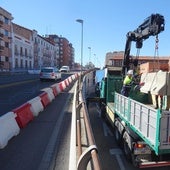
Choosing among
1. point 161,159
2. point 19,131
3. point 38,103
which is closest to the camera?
point 161,159

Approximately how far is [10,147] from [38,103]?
5310 millimetres

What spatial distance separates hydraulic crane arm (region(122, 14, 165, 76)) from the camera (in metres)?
10.5

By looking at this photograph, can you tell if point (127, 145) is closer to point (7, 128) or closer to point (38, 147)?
point (38, 147)

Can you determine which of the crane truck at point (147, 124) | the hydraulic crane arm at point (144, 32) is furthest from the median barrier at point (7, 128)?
the hydraulic crane arm at point (144, 32)

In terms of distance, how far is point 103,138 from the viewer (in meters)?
9.31

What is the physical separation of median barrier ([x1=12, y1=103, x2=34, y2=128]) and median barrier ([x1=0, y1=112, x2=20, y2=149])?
47cm

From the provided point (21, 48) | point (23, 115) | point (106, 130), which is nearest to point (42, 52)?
point (21, 48)

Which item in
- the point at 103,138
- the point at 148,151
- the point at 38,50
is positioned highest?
the point at 38,50

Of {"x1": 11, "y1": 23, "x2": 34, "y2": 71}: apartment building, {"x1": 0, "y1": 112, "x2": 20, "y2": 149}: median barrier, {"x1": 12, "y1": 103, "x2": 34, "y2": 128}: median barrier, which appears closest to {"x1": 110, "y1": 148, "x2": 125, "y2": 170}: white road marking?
{"x1": 0, "y1": 112, "x2": 20, "y2": 149}: median barrier

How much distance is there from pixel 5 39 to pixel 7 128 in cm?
6962

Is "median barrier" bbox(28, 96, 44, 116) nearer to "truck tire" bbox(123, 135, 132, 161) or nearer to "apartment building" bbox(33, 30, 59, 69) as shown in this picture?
"truck tire" bbox(123, 135, 132, 161)

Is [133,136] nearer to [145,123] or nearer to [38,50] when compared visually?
[145,123]

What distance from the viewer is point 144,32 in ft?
39.3

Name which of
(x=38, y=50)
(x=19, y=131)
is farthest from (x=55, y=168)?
(x=38, y=50)
